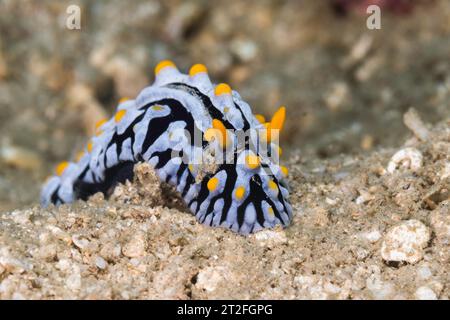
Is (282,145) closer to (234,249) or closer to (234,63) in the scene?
(234,63)

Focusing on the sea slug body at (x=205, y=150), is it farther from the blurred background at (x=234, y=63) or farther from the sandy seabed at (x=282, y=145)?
the blurred background at (x=234, y=63)

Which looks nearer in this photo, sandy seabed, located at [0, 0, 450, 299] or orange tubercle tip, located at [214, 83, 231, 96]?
sandy seabed, located at [0, 0, 450, 299]

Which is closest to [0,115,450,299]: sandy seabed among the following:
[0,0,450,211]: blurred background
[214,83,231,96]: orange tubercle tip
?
[214,83,231,96]: orange tubercle tip

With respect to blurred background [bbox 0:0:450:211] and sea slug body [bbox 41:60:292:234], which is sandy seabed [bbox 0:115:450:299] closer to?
sea slug body [bbox 41:60:292:234]

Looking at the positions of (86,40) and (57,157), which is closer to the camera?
(57,157)

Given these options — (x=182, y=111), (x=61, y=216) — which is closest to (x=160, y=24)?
(x=182, y=111)

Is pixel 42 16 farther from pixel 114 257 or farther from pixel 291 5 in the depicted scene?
pixel 114 257

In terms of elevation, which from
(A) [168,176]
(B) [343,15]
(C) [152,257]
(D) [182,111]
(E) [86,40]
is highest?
(B) [343,15]
